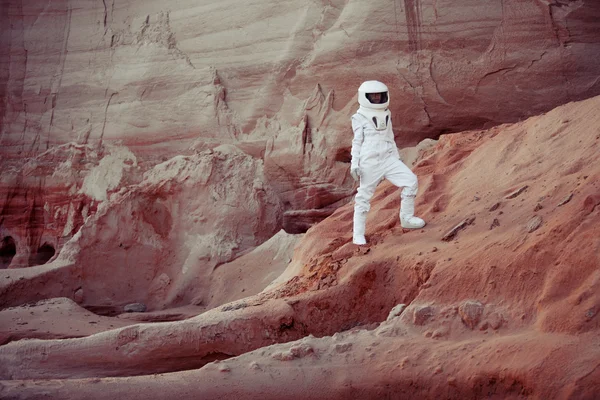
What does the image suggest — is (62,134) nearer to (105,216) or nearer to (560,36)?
(105,216)

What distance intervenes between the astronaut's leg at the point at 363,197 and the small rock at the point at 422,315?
171cm

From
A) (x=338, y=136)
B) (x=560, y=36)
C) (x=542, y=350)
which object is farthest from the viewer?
(x=338, y=136)

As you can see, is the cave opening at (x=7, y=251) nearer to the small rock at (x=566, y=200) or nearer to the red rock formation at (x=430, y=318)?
the red rock formation at (x=430, y=318)

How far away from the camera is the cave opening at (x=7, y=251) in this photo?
14.6 m

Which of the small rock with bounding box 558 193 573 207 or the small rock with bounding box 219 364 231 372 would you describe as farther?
the small rock with bounding box 558 193 573 207

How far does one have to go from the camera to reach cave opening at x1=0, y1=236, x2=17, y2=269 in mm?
14562

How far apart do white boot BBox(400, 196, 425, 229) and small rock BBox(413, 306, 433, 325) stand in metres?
1.74

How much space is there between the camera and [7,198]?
14430 mm

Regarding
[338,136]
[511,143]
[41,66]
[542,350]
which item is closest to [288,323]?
[542,350]

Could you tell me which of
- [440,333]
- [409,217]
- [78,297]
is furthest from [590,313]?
[78,297]

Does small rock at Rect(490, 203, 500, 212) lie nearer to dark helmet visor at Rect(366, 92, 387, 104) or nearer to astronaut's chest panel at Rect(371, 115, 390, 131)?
astronaut's chest panel at Rect(371, 115, 390, 131)

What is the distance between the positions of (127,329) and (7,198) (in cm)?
829

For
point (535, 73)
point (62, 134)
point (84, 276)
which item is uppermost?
point (535, 73)

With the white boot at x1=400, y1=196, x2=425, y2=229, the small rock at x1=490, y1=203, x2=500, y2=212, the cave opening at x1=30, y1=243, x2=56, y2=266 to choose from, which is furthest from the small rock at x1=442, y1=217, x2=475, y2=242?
the cave opening at x1=30, y1=243, x2=56, y2=266
